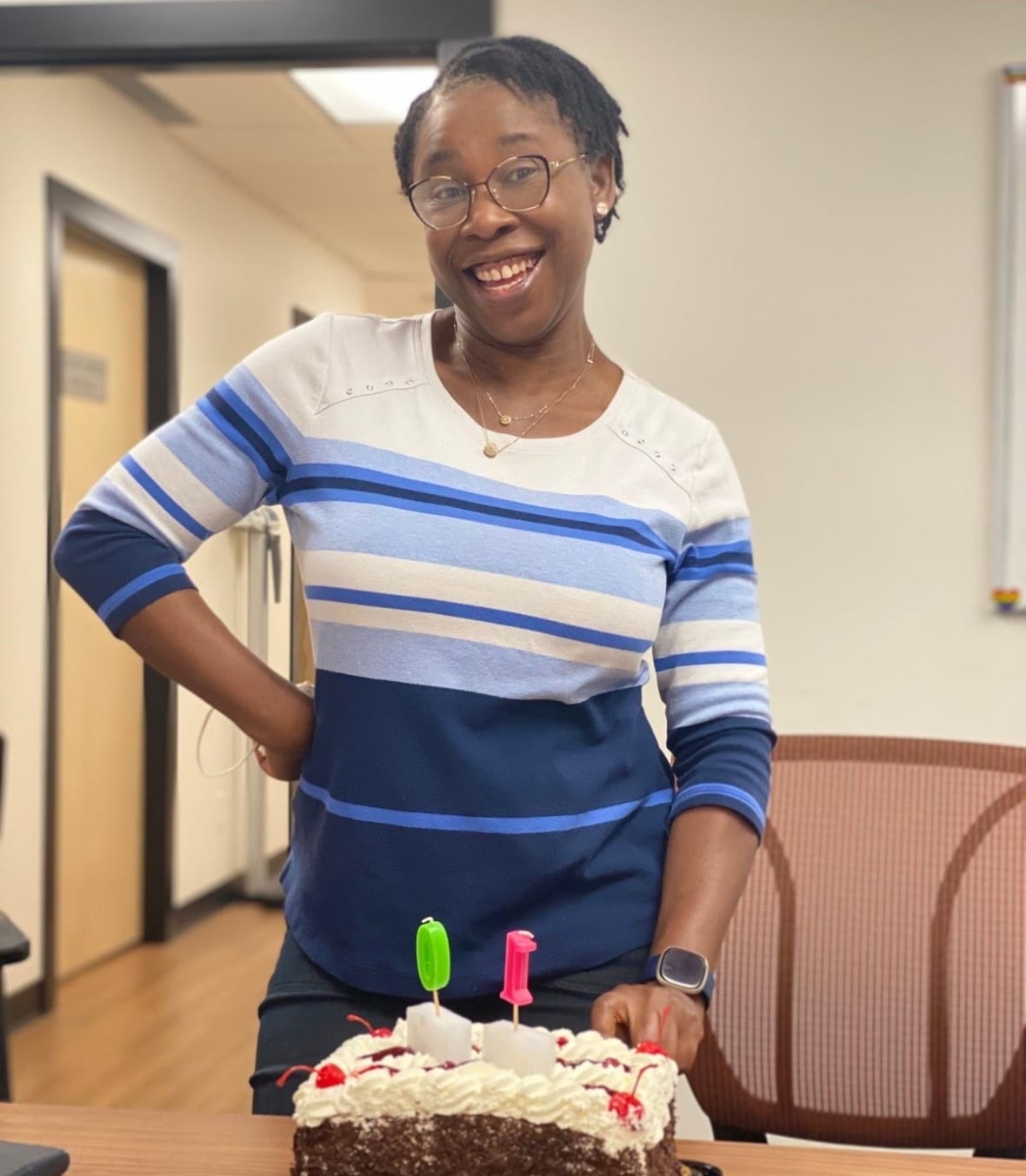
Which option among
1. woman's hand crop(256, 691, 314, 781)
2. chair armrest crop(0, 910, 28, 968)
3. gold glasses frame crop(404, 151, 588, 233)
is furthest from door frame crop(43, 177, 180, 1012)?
gold glasses frame crop(404, 151, 588, 233)

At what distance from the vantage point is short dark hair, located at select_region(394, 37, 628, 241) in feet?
4.07

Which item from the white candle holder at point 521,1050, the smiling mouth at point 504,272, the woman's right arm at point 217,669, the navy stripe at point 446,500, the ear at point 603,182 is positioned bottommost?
the white candle holder at point 521,1050

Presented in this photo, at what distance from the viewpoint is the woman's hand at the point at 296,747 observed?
1206mm

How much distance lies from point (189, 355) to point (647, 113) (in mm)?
2665

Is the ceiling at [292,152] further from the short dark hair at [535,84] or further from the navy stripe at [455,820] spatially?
the navy stripe at [455,820]

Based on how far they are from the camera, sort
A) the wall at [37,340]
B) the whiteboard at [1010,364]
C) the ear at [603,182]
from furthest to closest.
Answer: the wall at [37,340] → the whiteboard at [1010,364] → the ear at [603,182]

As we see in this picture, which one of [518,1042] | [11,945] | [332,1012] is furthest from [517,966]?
[11,945]

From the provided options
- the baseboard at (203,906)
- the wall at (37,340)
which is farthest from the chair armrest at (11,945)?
the baseboard at (203,906)

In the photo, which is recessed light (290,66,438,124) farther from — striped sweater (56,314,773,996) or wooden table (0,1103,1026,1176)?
wooden table (0,1103,1026,1176)

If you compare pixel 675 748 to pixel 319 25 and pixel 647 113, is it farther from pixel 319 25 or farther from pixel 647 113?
pixel 319 25

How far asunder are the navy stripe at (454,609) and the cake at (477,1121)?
0.39 metres

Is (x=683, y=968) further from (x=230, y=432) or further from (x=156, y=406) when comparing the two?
(x=156, y=406)

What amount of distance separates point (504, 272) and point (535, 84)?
6.3 inches

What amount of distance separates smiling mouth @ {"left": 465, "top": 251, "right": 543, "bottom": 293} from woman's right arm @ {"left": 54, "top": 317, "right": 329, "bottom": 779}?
16cm
